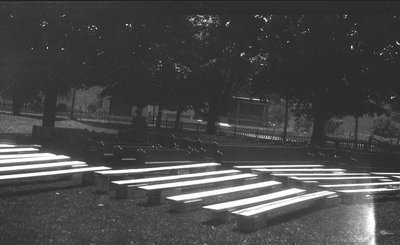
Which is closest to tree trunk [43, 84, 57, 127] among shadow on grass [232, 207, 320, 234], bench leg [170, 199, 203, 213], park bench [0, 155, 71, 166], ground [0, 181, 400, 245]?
park bench [0, 155, 71, 166]

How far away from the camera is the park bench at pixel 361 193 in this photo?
9.91m

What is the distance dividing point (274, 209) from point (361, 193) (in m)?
3.49

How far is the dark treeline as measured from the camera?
64.5 feet

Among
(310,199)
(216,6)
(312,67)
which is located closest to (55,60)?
(312,67)

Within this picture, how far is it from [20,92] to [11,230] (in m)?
17.7

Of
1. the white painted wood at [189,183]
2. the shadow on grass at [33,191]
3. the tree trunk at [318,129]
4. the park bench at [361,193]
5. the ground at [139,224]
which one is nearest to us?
the ground at [139,224]

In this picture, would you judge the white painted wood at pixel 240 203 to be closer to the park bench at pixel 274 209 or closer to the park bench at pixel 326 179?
the park bench at pixel 274 209

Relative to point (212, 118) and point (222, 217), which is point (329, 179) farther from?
point (212, 118)

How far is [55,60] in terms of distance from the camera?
773 inches

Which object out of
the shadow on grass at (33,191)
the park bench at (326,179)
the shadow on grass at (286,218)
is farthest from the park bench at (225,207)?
the shadow on grass at (33,191)

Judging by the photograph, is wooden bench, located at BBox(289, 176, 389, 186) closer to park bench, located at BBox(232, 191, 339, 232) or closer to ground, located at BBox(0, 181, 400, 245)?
park bench, located at BBox(232, 191, 339, 232)

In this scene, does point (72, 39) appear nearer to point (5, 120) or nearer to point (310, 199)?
point (5, 120)

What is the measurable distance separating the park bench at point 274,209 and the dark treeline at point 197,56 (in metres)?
11.4

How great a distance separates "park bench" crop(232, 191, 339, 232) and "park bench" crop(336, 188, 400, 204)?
276mm
